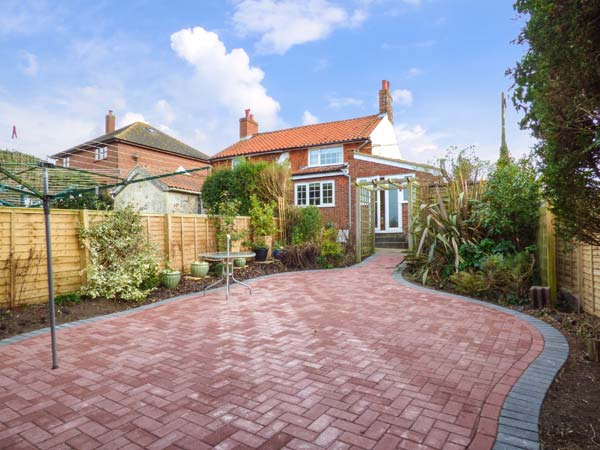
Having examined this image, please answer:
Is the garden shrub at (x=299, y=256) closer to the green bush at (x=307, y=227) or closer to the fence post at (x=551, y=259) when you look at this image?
the green bush at (x=307, y=227)

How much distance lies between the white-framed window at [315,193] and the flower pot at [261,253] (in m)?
6.44

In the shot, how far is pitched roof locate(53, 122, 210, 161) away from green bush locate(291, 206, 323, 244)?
45.7ft

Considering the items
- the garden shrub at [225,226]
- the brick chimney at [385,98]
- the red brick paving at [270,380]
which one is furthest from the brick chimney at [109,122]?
the red brick paving at [270,380]

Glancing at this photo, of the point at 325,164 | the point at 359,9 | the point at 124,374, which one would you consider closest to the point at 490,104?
the point at 359,9

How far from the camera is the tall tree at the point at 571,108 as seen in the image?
240 centimetres

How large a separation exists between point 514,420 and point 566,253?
169 inches

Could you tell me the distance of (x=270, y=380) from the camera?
3.17 metres

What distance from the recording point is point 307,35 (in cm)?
983

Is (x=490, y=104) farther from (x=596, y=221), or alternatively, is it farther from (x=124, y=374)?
(x=124, y=374)

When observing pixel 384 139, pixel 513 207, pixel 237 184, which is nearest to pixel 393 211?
pixel 384 139

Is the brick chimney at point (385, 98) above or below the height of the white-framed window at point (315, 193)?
above

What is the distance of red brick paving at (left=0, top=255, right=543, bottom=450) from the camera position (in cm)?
234

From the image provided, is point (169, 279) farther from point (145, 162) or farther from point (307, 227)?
point (145, 162)

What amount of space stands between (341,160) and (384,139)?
3.25 meters
